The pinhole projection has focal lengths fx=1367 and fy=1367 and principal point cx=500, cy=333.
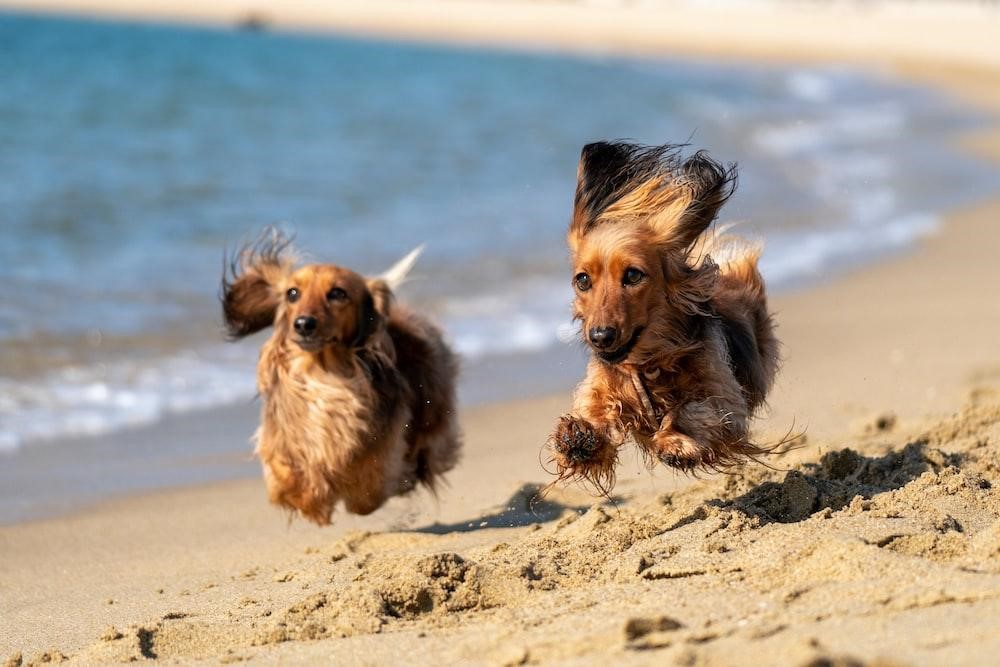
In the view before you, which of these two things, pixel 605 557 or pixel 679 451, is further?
pixel 679 451

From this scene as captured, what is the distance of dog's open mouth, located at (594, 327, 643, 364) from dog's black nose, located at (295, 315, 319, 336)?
134 centimetres

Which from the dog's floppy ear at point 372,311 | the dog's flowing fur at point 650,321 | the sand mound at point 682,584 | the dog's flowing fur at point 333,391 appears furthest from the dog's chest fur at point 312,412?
the dog's flowing fur at point 650,321

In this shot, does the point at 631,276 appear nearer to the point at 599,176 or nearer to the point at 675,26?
the point at 599,176

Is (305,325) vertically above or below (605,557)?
above

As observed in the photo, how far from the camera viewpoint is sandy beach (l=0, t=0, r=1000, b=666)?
3314 millimetres

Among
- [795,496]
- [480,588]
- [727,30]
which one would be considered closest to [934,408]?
[795,496]

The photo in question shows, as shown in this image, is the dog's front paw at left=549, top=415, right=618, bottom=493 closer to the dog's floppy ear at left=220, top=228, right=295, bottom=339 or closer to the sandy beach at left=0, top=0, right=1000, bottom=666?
the sandy beach at left=0, top=0, right=1000, bottom=666

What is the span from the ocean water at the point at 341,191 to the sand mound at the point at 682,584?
7.61 ft

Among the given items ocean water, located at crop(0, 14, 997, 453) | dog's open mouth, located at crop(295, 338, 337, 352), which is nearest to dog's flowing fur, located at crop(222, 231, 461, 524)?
dog's open mouth, located at crop(295, 338, 337, 352)

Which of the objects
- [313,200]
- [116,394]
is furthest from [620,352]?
[313,200]

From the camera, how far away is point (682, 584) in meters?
3.82

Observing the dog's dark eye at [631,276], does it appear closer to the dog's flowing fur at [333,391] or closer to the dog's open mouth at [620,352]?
the dog's open mouth at [620,352]

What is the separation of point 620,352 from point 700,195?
0.67 m

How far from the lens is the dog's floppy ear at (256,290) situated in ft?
18.9
